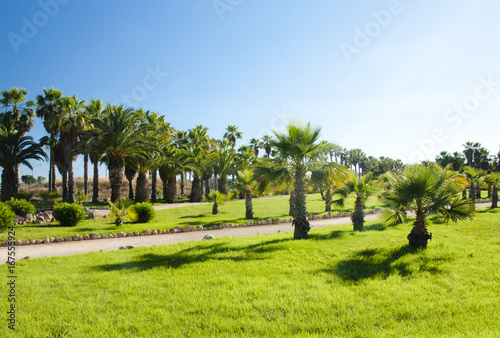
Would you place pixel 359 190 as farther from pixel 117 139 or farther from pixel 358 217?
pixel 117 139

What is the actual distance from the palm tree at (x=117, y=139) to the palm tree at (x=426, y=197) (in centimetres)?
2090

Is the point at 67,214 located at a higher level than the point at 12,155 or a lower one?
lower

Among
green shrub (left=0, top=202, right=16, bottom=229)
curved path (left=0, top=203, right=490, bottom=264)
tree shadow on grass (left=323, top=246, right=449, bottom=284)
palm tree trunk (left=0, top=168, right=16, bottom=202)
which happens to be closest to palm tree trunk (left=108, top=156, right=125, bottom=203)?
palm tree trunk (left=0, top=168, right=16, bottom=202)

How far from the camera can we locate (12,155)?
26156 millimetres

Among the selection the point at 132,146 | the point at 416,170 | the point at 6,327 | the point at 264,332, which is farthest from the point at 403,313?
the point at 132,146

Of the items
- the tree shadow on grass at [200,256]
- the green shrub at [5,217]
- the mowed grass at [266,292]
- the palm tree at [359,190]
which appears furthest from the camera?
the palm tree at [359,190]

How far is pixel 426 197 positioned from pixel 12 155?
3208 cm

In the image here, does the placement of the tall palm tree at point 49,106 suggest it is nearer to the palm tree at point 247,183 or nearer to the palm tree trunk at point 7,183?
the palm tree trunk at point 7,183

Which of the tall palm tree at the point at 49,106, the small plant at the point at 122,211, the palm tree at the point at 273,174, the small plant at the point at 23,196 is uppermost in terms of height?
the tall palm tree at the point at 49,106

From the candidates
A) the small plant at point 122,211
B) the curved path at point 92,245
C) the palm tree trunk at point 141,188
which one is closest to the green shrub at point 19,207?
the small plant at point 122,211

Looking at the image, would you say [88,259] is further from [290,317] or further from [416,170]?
[416,170]

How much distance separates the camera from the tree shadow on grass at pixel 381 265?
7.14 metres

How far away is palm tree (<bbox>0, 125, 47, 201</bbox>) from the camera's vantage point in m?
25.6

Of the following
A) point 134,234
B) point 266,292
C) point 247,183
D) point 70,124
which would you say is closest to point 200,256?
point 266,292
